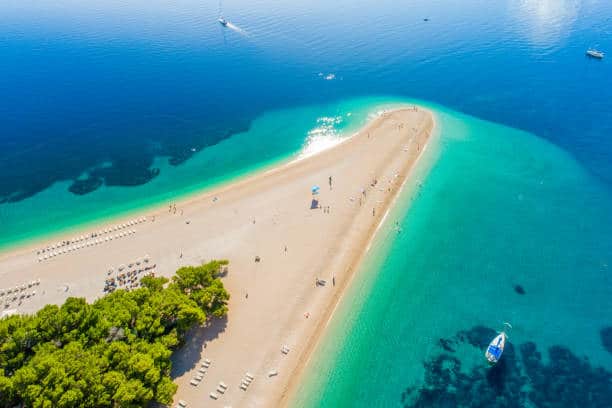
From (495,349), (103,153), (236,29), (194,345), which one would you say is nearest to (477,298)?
(495,349)

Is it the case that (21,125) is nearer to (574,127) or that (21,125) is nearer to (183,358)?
(183,358)

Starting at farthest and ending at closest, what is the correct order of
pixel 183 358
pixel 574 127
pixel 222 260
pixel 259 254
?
pixel 574 127 < pixel 259 254 < pixel 222 260 < pixel 183 358

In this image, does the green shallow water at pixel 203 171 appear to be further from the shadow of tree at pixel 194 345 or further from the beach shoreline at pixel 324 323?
the shadow of tree at pixel 194 345

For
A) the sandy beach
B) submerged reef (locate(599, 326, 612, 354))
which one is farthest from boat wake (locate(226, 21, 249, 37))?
submerged reef (locate(599, 326, 612, 354))

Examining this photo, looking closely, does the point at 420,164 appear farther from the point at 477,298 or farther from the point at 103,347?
the point at 103,347

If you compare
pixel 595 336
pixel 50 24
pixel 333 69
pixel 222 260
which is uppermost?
pixel 50 24

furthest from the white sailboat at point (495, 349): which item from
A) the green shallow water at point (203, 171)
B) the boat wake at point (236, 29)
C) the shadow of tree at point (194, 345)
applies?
the boat wake at point (236, 29)

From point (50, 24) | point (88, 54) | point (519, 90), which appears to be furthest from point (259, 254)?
point (50, 24)

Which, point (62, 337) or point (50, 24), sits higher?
point (50, 24)
